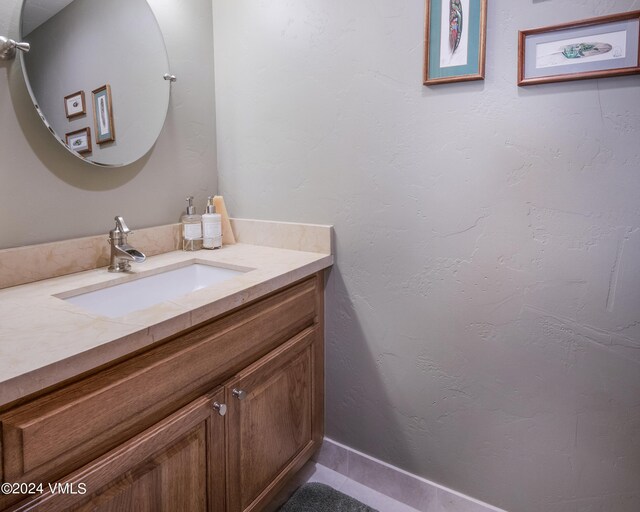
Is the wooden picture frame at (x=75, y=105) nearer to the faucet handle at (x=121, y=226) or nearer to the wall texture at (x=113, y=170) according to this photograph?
the wall texture at (x=113, y=170)

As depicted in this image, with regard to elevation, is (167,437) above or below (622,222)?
below

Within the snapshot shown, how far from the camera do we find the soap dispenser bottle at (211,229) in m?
1.51

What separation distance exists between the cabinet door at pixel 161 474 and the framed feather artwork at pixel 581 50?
1124mm

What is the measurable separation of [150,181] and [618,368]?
1479mm

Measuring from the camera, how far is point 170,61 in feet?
4.88

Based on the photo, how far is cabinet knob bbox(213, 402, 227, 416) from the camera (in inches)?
39.8

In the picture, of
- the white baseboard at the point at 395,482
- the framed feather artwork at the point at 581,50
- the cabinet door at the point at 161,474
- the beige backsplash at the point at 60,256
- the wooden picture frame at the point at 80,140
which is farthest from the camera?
the white baseboard at the point at 395,482

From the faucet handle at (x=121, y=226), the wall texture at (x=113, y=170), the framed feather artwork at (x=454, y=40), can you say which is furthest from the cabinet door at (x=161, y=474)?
the framed feather artwork at (x=454, y=40)

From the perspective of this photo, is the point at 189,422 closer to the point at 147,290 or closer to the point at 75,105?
the point at 147,290

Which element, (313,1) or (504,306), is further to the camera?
(313,1)

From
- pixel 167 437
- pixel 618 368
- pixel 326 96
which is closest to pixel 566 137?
pixel 618 368

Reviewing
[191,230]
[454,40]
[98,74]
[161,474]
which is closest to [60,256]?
[191,230]

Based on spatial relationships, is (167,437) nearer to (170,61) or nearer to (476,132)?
(476,132)

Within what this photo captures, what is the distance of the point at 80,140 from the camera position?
123 cm
